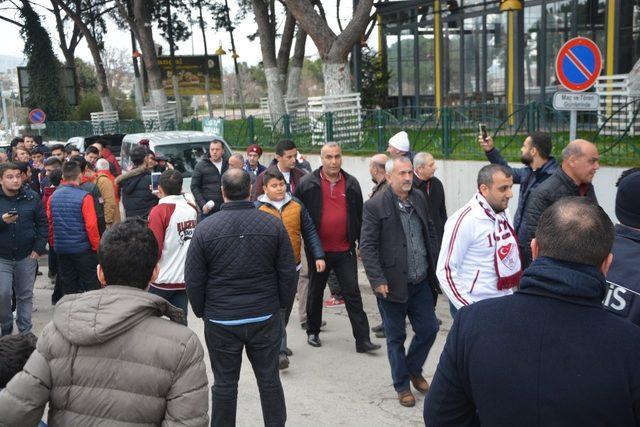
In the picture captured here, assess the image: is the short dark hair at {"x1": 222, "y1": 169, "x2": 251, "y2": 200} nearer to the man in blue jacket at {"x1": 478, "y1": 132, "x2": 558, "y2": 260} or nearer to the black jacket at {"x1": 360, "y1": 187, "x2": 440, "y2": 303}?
the black jacket at {"x1": 360, "y1": 187, "x2": 440, "y2": 303}

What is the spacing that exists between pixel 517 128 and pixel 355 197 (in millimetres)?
4321

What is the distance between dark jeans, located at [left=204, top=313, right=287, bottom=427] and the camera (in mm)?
4648

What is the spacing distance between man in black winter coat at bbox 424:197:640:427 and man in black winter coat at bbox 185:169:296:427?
2390mm

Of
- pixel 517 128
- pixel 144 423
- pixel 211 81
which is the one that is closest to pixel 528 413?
pixel 144 423

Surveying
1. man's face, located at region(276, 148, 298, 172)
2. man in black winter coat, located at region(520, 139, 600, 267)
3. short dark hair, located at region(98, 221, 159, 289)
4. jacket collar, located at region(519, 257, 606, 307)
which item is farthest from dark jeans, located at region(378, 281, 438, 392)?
→ jacket collar, located at region(519, 257, 606, 307)

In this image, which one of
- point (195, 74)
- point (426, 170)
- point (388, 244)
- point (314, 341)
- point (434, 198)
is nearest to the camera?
point (388, 244)

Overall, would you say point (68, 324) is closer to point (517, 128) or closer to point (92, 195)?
point (92, 195)

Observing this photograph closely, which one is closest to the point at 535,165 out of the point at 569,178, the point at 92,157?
the point at 569,178

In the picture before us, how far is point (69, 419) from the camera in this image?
270 cm

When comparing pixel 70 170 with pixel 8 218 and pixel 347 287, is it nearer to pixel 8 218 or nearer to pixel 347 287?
pixel 8 218

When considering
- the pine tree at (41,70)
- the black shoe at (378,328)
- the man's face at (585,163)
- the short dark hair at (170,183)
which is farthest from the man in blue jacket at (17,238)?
the pine tree at (41,70)

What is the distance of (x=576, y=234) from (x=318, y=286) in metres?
4.82

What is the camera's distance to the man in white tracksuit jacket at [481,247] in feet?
15.2

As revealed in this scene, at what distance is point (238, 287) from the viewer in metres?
4.60
